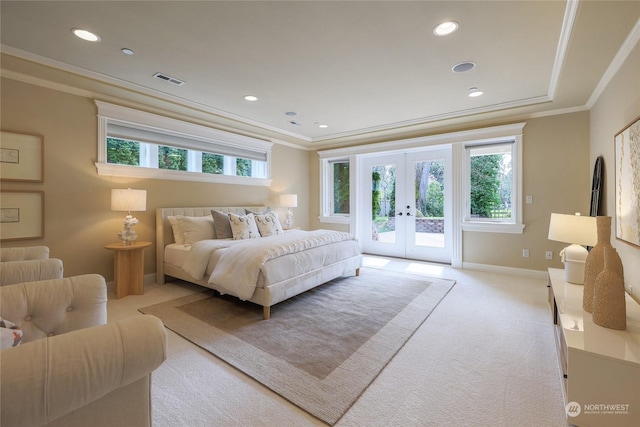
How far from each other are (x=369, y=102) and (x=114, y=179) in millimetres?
3527

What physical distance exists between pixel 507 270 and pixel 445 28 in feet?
12.4

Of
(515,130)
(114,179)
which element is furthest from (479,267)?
(114,179)

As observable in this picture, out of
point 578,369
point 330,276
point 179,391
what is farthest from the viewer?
point 330,276

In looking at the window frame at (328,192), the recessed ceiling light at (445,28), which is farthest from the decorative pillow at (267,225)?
the recessed ceiling light at (445,28)

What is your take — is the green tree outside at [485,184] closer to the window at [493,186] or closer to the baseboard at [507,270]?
the window at [493,186]

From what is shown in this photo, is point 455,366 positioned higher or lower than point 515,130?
lower

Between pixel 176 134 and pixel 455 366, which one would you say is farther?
pixel 176 134

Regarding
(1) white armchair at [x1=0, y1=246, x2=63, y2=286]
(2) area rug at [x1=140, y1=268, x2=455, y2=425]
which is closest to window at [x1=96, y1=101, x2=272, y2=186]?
(2) area rug at [x1=140, y1=268, x2=455, y2=425]

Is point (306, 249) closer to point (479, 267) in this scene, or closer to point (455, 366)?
point (455, 366)

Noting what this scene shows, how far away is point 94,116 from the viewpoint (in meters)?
3.41

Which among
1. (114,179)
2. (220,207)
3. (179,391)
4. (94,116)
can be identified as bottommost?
(179,391)

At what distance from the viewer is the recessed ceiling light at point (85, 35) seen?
2254 millimetres

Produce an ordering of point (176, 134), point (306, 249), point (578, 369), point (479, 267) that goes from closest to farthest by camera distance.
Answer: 1. point (578, 369)
2. point (306, 249)
3. point (176, 134)
4. point (479, 267)

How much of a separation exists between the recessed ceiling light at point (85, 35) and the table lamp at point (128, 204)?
160 cm
